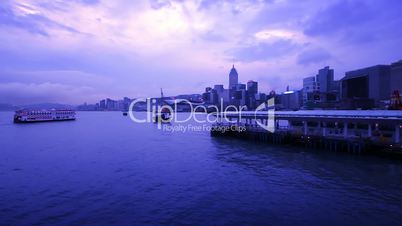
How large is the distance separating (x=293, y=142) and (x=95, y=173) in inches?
1001

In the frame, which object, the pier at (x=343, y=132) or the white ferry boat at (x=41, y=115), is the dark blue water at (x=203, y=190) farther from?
the white ferry boat at (x=41, y=115)

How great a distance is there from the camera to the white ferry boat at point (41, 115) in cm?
10050

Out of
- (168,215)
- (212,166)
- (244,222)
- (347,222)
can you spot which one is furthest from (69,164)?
(347,222)

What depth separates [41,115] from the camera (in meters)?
107

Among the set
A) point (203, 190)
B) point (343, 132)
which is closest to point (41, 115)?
point (343, 132)

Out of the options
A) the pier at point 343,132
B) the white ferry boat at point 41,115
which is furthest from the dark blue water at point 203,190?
the white ferry boat at point 41,115

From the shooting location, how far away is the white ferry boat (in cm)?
10050

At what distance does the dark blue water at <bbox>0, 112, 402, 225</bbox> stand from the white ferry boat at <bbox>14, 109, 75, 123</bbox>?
76078 mm

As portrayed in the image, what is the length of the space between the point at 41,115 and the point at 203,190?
102123 mm

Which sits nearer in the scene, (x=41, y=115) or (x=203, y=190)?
(x=203, y=190)

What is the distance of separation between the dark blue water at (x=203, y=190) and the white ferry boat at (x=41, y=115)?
76078 millimetres

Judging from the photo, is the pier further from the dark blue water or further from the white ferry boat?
the white ferry boat

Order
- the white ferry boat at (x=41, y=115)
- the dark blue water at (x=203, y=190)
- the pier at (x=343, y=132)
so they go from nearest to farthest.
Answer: the dark blue water at (x=203, y=190) → the pier at (x=343, y=132) → the white ferry boat at (x=41, y=115)

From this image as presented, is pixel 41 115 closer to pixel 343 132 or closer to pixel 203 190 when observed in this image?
pixel 343 132
